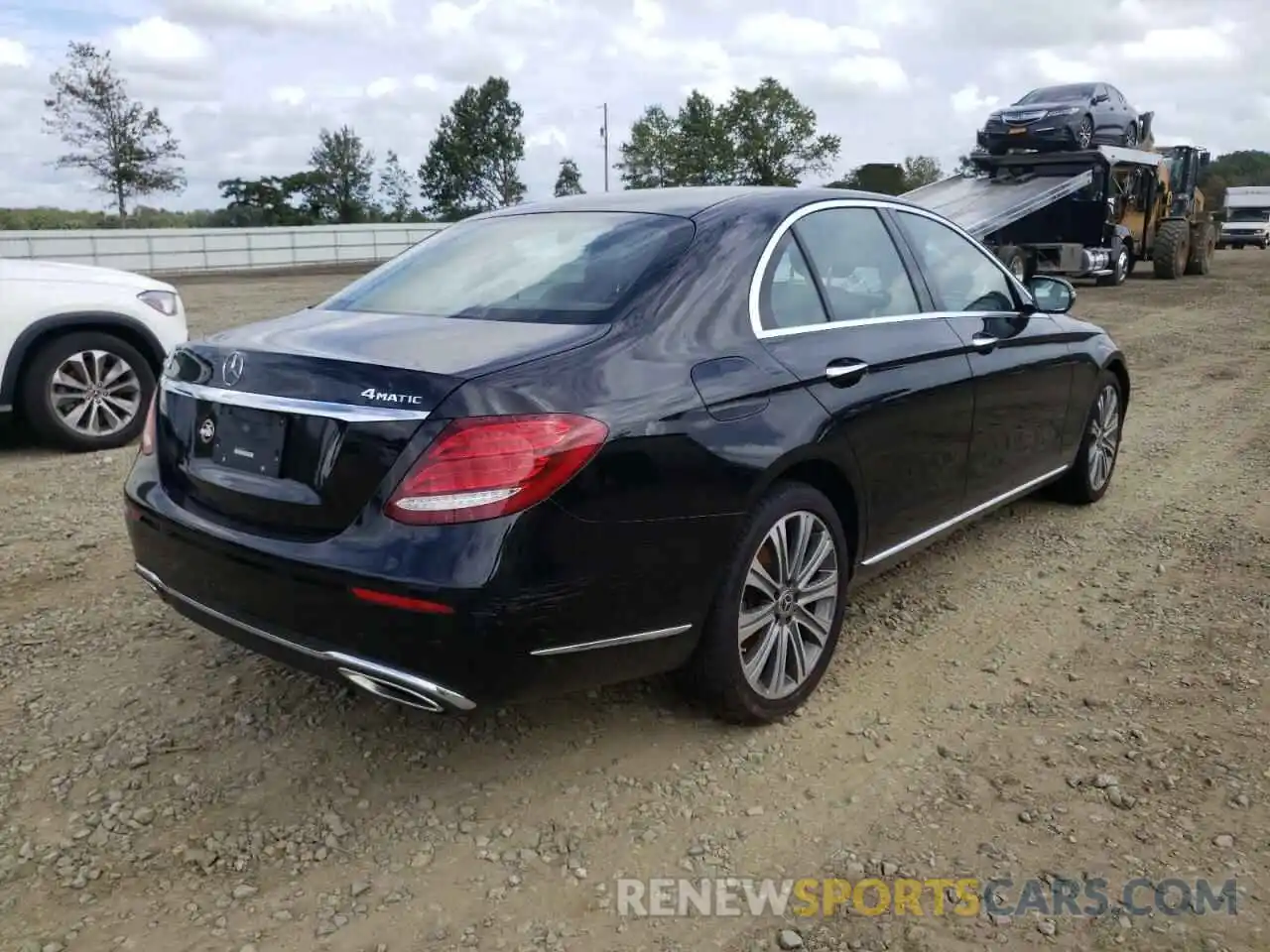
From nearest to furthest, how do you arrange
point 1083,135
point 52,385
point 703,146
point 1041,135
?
1. point 52,385
2. point 1041,135
3. point 1083,135
4. point 703,146

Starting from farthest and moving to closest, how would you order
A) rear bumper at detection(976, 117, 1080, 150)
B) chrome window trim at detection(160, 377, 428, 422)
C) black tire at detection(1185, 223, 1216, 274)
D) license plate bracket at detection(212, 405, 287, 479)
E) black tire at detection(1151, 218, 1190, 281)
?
black tire at detection(1185, 223, 1216, 274) → black tire at detection(1151, 218, 1190, 281) → rear bumper at detection(976, 117, 1080, 150) → license plate bracket at detection(212, 405, 287, 479) → chrome window trim at detection(160, 377, 428, 422)

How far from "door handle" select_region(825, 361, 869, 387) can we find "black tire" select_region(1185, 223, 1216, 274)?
21130 millimetres

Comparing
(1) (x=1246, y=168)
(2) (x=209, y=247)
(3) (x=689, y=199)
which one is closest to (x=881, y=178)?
(2) (x=209, y=247)

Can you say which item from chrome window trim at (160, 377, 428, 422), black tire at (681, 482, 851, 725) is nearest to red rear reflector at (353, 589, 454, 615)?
chrome window trim at (160, 377, 428, 422)

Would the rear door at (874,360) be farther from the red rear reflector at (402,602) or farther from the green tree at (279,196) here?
the green tree at (279,196)

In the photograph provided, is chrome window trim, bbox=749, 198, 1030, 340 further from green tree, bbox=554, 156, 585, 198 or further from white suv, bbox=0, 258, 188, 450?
green tree, bbox=554, 156, 585, 198

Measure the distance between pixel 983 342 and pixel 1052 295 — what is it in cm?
94

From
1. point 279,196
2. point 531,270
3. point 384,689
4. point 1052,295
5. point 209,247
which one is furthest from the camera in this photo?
point 279,196

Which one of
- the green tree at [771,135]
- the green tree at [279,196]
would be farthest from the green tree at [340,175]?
the green tree at [771,135]

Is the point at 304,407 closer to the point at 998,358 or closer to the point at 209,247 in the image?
the point at 998,358

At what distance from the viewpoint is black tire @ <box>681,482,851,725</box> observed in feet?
9.71

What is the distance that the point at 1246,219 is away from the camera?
39.7 m

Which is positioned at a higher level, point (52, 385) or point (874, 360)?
point (874, 360)

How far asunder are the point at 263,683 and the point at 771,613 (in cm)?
167
